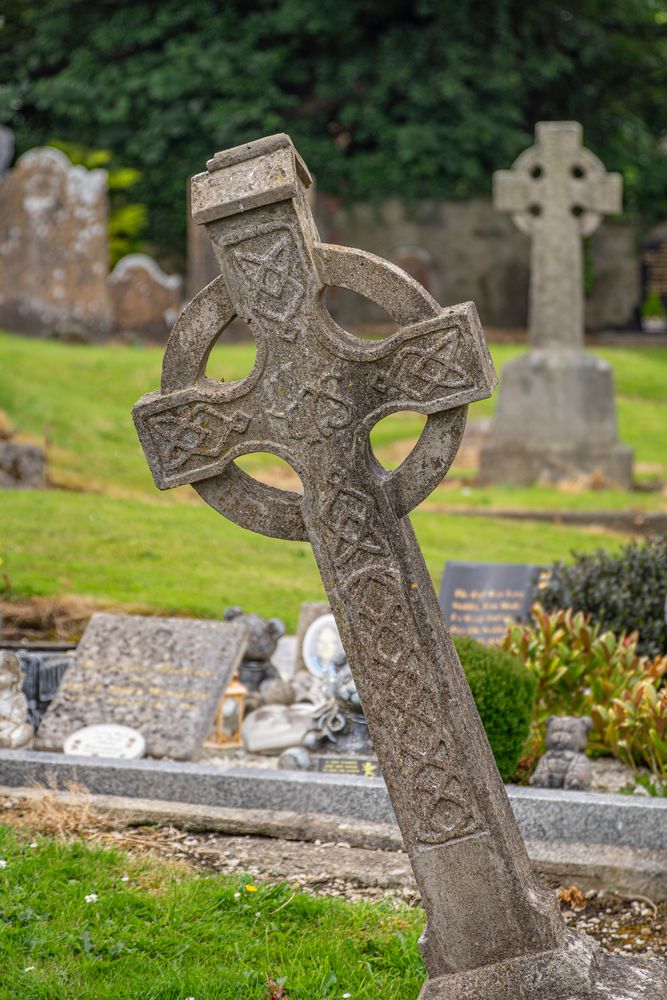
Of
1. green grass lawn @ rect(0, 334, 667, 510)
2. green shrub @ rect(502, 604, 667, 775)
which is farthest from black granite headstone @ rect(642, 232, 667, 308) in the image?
green shrub @ rect(502, 604, 667, 775)

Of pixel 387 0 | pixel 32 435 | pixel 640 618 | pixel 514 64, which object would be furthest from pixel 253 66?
pixel 640 618

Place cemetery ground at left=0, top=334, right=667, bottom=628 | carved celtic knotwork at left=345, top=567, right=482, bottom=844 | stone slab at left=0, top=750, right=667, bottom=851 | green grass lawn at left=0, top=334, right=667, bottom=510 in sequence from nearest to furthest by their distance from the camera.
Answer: carved celtic knotwork at left=345, top=567, right=482, bottom=844
stone slab at left=0, top=750, right=667, bottom=851
cemetery ground at left=0, top=334, right=667, bottom=628
green grass lawn at left=0, top=334, right=667, bottom=510

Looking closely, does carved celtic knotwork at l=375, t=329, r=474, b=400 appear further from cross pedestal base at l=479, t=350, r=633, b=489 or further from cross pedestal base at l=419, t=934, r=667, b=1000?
cross pedestal base at l=479, t=350, r=633, b=489

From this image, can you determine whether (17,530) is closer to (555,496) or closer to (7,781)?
(7,781)

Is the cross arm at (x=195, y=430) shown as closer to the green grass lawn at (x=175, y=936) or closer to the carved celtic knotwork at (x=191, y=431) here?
the carved celtic knotwork at (x=191, y=431)

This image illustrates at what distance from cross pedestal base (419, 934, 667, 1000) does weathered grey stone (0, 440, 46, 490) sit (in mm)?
8427

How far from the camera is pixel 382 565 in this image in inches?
136

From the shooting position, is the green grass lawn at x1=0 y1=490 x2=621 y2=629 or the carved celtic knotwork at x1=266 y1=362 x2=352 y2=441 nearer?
the carved celtic knotwork at x1=266 y1=362 x2=352 y2=441

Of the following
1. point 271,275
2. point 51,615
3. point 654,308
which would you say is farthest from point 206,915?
point 654,308

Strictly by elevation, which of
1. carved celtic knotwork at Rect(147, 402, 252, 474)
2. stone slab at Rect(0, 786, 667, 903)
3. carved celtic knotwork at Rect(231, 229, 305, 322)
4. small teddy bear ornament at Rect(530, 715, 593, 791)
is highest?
carved celtic knotwork at Rect(231, 229, 305, 322)

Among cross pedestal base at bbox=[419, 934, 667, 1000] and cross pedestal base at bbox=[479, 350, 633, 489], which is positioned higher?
cross pedestal base at bbox=[479, 350, 633, 489]

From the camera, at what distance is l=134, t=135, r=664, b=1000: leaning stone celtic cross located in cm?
336

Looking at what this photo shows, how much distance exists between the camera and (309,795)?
507 centimetres

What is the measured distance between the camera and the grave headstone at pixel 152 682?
19.1ft
